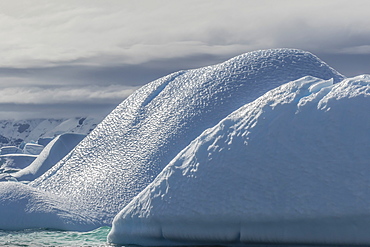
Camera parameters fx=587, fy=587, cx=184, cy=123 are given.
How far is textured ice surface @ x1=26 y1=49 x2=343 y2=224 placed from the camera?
1211 centimetres

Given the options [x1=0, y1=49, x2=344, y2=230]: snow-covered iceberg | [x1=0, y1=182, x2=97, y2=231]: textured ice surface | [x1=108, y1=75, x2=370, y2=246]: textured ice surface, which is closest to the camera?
[x1=108, y1=75, x2=370, y2=246]: textured ice surface

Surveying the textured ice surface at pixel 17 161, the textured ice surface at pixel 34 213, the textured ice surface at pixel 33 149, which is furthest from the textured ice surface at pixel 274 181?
the textured ice surface at pixel 33 149

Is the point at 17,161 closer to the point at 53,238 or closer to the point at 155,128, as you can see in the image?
the point at 155,128

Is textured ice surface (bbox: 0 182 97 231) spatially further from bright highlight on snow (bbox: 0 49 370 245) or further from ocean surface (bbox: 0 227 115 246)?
bright highlight on snow (bbox: 0 49 370 245)

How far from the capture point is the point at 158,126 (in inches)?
511

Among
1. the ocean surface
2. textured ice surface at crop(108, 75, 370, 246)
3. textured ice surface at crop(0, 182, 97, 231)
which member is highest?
textured ice surface at crop(108, 75, 370, 246)

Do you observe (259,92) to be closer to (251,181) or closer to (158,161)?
(158,161)

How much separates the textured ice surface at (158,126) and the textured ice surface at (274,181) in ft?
9.98

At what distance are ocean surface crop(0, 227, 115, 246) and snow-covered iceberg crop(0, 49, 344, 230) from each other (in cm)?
44

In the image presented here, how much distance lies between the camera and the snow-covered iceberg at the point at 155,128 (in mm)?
12031

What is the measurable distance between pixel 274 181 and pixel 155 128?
5110 mm

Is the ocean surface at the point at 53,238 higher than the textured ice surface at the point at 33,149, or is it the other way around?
the textured ice surface at the point at 33,149

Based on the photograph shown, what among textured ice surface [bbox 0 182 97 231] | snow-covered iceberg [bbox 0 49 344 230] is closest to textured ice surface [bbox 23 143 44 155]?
snow-covered iceberg [bbox 0 49 344 230]

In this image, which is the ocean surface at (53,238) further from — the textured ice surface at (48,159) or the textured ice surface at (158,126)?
the textured ice surface at (48,159)
